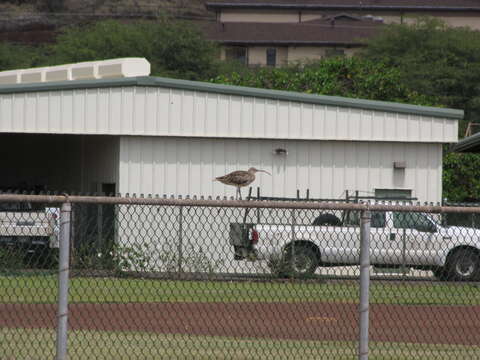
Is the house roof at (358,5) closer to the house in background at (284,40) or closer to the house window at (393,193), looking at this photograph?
the house in background at (284,40)

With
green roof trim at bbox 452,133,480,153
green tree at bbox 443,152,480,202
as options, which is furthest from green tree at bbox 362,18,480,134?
green roof trim at bbox 452,133,480,153

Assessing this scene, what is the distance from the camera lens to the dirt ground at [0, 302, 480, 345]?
1283 centimetres

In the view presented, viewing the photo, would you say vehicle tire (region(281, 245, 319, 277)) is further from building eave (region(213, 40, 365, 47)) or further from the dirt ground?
building eave (region(213, 40, 365, 47))

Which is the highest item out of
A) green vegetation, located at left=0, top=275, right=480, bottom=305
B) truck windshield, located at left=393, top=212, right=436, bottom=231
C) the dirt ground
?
truck windshield, located at left=393, top=212, right=436, bottom=231

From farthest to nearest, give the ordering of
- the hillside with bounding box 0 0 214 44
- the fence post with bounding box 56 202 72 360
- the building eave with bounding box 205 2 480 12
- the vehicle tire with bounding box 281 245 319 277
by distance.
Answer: the hillside with bounding box 0 0 214 44 → the building eave with bounding box 205 2 480 12 → the vehicle tire with bounding box 281 245 319 277 → the fence post with bounding box 56 202 72 360

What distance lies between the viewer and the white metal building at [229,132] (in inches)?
1043

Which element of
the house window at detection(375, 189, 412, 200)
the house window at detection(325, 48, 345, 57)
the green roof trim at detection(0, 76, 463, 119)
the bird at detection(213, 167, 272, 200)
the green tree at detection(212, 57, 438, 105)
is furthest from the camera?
the house window at detection(325, 48, 345, 57)

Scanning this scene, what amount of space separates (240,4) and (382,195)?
75.8m

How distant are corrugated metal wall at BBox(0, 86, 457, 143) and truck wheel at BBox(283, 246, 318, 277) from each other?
41.8 feet

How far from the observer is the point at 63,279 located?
8.64 meters

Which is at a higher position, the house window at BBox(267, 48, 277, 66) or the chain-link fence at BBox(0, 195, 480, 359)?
the house window at BBox(267, 48, 277, 66)

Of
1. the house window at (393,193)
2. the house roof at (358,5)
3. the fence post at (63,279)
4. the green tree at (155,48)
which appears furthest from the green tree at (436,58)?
the fence post at (63,279)

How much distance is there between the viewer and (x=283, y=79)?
50.3m

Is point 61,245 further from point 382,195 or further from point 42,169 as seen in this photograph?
point 42,169
